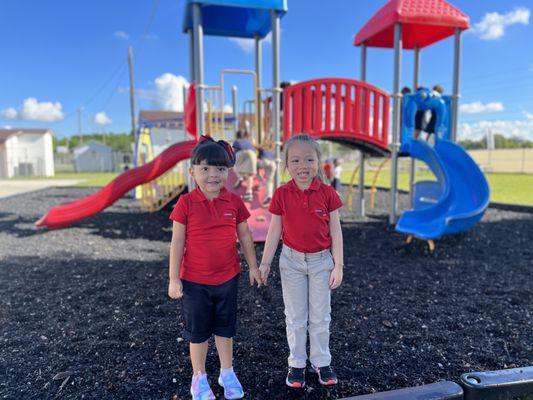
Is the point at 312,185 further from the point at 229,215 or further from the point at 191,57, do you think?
the point at 191,57

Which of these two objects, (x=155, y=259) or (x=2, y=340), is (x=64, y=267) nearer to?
(x=155, y=259)

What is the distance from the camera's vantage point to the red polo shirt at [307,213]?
7.79 ft

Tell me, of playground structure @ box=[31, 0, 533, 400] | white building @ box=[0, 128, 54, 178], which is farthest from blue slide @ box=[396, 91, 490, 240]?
white building @ box=[0, 128, 54, 178]

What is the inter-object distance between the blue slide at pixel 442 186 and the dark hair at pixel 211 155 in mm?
4382

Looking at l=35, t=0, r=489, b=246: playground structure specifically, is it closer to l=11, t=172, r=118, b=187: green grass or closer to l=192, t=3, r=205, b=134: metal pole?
l=192, t=3, r=205, b=134: metal pole

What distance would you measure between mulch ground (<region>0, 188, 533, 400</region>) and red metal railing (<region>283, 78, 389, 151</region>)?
2617 millimetres

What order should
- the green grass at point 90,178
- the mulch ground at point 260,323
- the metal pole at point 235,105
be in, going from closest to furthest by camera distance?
the mulch ground at point 260,323 → the metal pole at point 235,105 → the green grass at point 90,178

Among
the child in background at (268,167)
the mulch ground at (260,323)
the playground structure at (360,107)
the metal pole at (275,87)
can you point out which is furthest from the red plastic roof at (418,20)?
the mulch ground at (260,323)

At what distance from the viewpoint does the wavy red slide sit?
749cm

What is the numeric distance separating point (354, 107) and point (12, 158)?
125ft

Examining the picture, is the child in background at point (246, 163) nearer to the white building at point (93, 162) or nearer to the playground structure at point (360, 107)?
the playground structure at point (360, 107)

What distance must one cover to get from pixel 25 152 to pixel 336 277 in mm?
43867

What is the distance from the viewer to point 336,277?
2365 millimetres

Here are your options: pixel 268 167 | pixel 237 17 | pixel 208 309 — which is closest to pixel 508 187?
pixel 268 167
